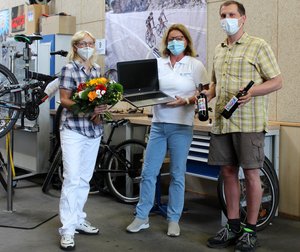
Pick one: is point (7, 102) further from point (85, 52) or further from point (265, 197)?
point (265, 197)

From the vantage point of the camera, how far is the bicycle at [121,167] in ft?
15.2

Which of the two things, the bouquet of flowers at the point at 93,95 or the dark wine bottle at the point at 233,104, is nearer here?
the dark wine bottle at the point at 233,104

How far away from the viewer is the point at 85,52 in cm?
330

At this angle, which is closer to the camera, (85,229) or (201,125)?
(85,229)

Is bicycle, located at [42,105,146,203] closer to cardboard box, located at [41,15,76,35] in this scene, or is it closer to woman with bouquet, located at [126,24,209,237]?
woman with bouquet, located at [126,24,209,237]

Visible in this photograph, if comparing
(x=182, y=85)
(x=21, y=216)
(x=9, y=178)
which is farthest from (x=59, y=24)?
(x=182, y=85)

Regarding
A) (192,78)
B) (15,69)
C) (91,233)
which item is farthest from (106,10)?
(91,233)

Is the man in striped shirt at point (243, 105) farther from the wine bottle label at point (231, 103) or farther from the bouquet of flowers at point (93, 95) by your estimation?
the bouquet of flowers at point (93, 95)

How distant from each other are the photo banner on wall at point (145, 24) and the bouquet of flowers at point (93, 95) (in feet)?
5.62

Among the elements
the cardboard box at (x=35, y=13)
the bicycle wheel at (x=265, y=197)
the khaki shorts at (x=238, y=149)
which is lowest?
the bicycle wheel at (x=265, y=197)

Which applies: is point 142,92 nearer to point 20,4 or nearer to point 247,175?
point 247,175

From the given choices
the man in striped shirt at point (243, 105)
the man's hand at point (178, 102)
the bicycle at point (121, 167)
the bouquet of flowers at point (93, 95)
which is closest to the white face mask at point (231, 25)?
the man in striped shirt at point (243, 105)

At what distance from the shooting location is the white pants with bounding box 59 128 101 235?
3229 mm

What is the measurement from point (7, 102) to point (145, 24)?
1983 mm
